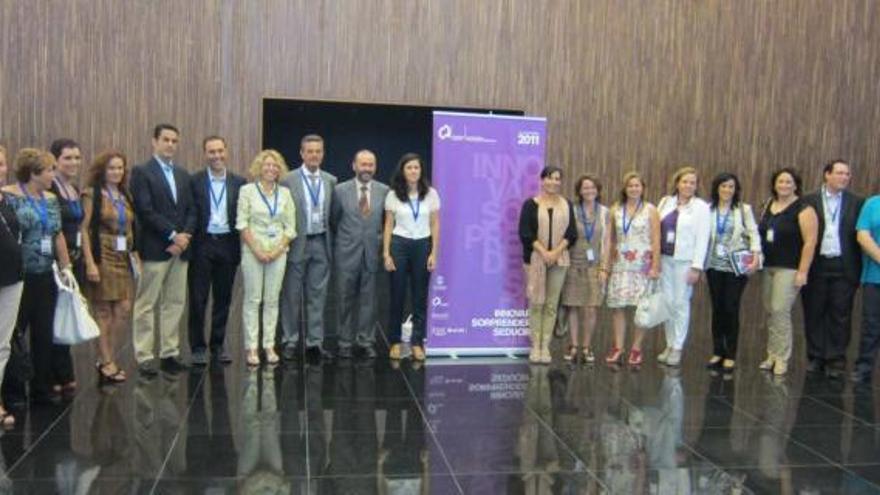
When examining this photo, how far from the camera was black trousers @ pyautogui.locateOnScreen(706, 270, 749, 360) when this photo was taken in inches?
233

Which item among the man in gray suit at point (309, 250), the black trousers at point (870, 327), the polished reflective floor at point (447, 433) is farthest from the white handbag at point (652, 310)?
the man in gray suit at point (309, 250)

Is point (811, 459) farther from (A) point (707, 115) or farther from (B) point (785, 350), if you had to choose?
(A) point (707, 115)

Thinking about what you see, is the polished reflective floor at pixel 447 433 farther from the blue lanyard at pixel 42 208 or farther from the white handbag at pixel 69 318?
the blue lanyard at pixel 42 208

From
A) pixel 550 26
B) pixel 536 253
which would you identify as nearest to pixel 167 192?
pixel 536 253

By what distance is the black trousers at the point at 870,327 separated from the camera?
A: 18.9 feet

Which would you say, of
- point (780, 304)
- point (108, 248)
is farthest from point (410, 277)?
point (780, 304)

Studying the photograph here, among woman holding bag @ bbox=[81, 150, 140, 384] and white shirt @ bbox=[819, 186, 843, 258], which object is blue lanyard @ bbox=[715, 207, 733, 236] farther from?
woman holding bag @ bbox=[81, 150, 140, 384]

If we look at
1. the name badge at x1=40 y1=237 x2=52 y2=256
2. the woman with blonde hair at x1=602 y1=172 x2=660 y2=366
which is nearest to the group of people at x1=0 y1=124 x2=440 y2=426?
the name badge at x1=40 y1=237 x2=52 y2=256

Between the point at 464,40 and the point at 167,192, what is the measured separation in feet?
16.7

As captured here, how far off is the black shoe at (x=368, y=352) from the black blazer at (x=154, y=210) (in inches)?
64.6

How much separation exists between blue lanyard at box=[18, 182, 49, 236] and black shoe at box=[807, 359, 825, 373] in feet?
17.5

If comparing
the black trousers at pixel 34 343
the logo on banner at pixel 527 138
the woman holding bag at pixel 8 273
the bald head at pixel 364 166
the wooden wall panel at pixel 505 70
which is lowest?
the black trousers at pixel 34 343

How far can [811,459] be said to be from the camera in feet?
12.9

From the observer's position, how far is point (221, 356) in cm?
582
